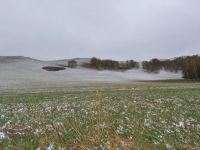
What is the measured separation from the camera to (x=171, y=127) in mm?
14336

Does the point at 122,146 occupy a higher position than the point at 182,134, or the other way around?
the point at 122,146

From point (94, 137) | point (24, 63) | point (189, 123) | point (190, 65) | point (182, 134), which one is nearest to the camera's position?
point (94, 137)

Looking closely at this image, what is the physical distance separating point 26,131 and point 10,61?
580 ft

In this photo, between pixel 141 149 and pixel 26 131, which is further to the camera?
pixel 26 131

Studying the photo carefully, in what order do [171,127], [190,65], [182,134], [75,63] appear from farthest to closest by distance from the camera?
[75,63] → [190,65] → [171,127] → [182,134]

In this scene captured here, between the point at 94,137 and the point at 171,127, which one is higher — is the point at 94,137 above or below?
above

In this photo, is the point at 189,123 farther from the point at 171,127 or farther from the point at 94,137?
the point at 94,137

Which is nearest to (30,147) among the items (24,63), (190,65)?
(190,65)

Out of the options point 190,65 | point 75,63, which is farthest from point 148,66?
point 190,65

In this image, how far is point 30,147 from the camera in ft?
35.7

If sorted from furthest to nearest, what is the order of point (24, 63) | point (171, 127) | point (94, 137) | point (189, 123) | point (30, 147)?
point (24, 63)
point (189, 123)
point (171, 127)
point (30, 147)
point (94, 137)

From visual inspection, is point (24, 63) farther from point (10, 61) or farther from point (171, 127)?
point (171, 127)

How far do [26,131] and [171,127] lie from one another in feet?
14.9

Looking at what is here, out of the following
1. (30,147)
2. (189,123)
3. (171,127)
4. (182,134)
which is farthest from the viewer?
(189,123)
